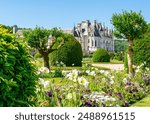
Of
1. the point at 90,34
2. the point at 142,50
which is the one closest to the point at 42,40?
the point at 142,50

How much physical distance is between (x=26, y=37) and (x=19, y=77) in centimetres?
1763

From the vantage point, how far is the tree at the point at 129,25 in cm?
1694

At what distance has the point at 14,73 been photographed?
4934 millimetres

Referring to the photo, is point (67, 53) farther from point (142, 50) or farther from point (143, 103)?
point (143, 103)

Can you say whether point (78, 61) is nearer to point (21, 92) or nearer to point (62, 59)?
point (62, 59)

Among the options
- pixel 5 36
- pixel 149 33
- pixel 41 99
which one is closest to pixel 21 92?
pixel 5 36

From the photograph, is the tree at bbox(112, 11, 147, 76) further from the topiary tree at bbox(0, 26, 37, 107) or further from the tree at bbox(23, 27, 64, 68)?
the topiary tree at bbox(0, 26, 37, 107)

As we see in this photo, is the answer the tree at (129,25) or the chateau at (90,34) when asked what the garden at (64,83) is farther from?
the chateau at (90,34)

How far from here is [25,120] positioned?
166 inches

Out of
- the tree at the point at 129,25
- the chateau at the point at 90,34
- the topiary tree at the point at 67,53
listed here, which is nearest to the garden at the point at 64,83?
the tree at the point at 129,25

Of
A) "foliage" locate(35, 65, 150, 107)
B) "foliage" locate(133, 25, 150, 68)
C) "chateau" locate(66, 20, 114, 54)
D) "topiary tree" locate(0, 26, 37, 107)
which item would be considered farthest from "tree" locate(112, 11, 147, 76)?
"chateau" locate(66, 20, 114, 54)

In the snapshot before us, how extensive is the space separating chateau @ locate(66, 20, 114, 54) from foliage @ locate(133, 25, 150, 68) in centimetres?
6195

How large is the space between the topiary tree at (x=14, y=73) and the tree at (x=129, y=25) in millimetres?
11870

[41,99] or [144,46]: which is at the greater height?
[144,46]
